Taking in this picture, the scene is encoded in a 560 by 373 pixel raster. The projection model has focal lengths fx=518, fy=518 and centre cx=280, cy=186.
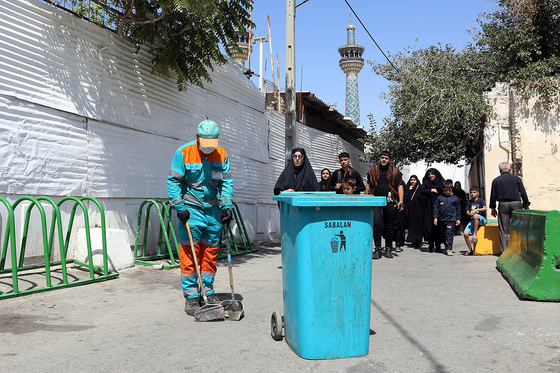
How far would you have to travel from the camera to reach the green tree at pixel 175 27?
8.22m

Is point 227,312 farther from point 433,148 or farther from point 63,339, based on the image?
point 433,148

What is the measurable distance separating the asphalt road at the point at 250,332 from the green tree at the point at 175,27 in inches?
153

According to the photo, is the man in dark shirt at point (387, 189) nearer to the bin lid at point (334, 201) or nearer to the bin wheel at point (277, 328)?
the bin wheel at point (277, 328)

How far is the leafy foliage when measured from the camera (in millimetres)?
15584

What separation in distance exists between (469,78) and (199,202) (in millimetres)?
14961

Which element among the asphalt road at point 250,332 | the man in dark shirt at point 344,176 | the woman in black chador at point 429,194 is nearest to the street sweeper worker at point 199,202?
the asphalt road at point 250,332

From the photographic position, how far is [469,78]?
1786cm

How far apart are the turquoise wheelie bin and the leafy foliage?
13197 millimetres

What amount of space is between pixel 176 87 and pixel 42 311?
18.7 ft

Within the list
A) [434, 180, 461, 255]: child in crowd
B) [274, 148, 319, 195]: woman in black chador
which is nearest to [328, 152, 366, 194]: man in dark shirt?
[274, 148, 319, 195]: woman in black chador

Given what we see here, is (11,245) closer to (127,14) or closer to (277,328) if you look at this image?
(277,328)

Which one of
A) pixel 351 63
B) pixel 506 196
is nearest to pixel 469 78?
pixel 506 196

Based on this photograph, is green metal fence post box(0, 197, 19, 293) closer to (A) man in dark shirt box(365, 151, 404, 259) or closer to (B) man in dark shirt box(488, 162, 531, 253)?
(A) man in dark shirt box(365, 151, 404, 259)

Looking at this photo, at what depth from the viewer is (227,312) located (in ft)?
16.9
